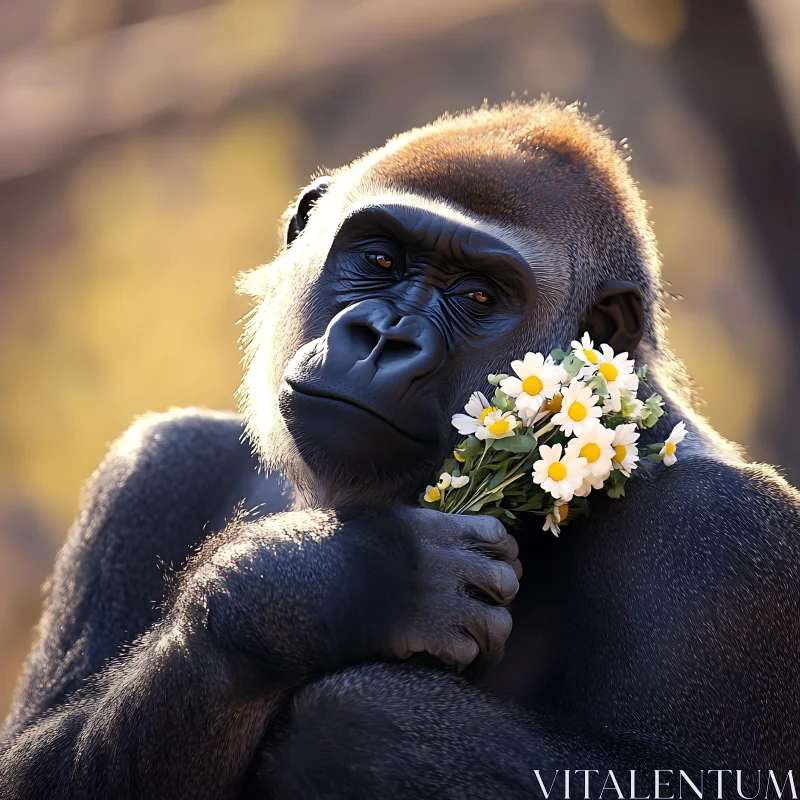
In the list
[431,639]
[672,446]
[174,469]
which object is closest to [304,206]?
[174,469]

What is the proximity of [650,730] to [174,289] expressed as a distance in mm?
7256

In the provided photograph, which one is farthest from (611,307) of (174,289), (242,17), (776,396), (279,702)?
(242,17)

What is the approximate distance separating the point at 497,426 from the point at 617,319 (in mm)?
732

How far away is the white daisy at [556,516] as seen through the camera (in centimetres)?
268

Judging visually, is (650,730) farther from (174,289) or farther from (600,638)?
(174,289)

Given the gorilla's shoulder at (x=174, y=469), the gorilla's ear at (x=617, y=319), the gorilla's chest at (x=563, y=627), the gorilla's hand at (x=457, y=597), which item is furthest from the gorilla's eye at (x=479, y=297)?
the gorilla's shoulder at (x=174, y=469)

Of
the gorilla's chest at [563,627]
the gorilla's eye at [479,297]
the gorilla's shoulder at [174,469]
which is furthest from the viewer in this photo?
the gorilla's shoulder at [174,469]

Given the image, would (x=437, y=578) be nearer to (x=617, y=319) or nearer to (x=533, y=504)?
(x=533, y=504)

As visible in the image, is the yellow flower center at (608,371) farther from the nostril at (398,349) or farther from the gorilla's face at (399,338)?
the nostril at (398,349)

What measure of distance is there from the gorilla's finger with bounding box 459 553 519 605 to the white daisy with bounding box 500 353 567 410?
0.48 meters

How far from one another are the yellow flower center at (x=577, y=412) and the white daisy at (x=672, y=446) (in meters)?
0.30

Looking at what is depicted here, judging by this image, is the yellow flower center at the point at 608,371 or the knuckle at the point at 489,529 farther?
the yellow flower center at the point at 608,371

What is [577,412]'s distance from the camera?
8.70 feet

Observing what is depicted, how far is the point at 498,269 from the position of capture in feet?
9.77
